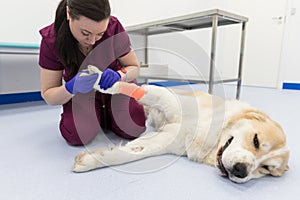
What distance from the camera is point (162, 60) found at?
300 centimetres

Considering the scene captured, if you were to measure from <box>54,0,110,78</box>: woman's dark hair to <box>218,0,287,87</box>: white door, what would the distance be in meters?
3.52

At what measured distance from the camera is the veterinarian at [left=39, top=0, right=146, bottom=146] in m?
0.75

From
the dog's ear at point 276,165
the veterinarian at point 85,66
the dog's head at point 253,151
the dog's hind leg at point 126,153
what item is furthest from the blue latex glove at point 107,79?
the dog's ear at point 276,165

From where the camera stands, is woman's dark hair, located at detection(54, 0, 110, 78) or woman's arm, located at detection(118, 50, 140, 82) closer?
woman's dark hair, located at detection(54, 0, 110, 78)

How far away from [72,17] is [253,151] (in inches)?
30.1

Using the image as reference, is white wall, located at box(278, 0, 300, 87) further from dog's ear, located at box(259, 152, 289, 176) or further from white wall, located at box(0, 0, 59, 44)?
white wall, located at box(0, 0, 59, 44)

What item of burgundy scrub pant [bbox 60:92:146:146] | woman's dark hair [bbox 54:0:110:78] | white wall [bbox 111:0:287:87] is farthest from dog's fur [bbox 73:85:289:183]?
white wall [bbox 111:0:287:87]

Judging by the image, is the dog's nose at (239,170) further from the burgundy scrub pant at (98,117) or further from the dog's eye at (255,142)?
the burgundy scrub pant at (98,117)

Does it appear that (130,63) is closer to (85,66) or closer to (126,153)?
(85,66)

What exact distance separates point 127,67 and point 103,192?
0.60 meters

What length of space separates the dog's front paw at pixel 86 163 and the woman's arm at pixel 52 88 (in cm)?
27

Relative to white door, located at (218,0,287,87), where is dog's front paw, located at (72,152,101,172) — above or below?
below

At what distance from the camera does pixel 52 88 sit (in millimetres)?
916

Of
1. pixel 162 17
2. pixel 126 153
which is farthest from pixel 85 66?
pixel 162 17
